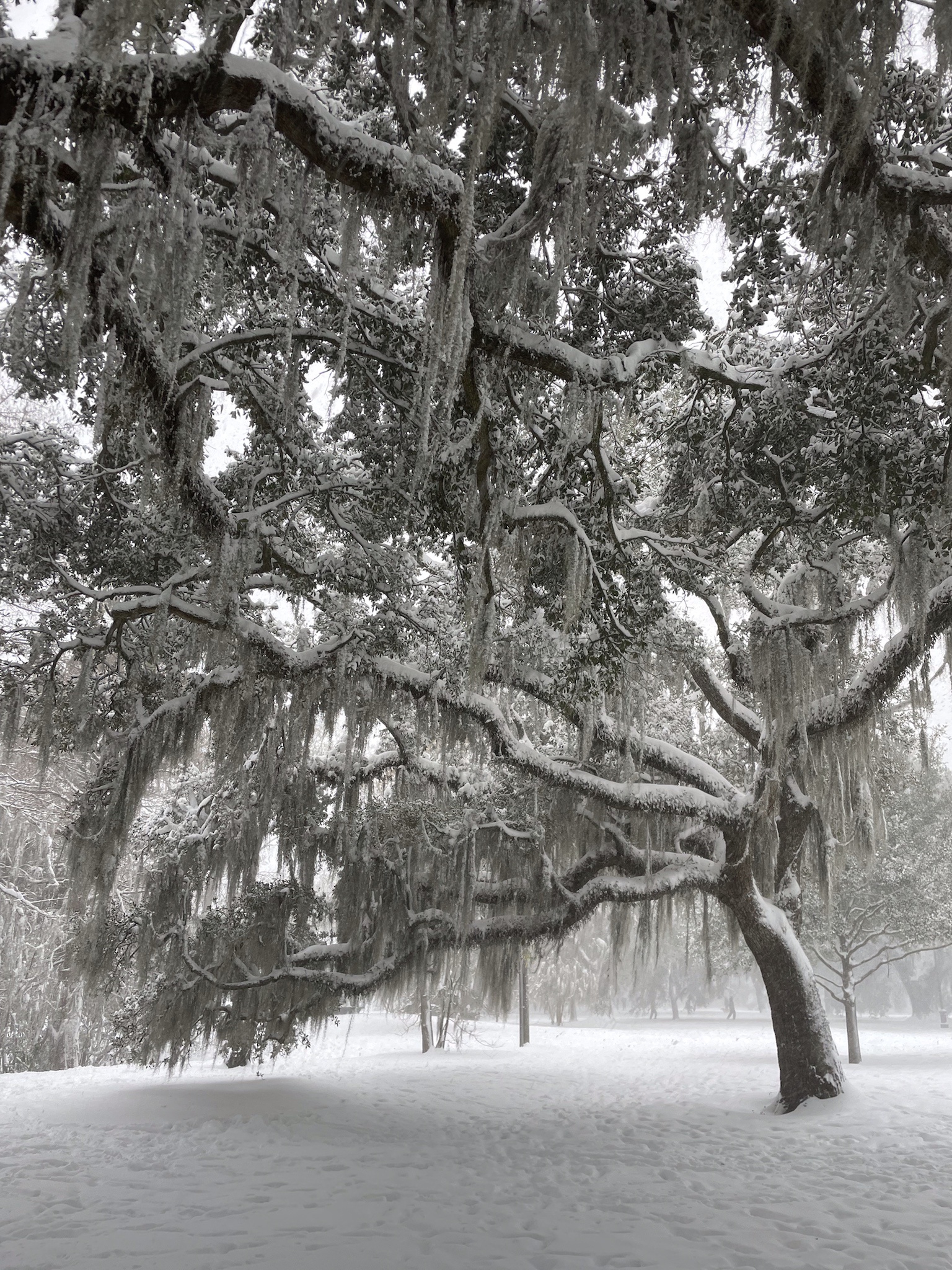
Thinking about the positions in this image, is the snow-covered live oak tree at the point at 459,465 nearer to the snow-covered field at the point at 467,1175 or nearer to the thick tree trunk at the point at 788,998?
the thick tree trunk at the point at 788,998

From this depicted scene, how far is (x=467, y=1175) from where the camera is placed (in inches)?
209

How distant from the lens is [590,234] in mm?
3092

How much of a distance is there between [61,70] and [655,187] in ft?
9.93

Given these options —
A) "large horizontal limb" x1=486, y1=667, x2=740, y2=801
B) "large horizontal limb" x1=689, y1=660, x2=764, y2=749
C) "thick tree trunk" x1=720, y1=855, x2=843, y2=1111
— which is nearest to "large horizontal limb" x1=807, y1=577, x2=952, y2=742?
"large horizontal limb" x1=689, y1=660, x2=764, y2=749

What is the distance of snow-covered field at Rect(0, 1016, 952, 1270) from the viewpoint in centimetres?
372

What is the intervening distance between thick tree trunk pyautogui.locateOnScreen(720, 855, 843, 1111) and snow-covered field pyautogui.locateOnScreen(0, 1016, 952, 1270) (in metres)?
0.23

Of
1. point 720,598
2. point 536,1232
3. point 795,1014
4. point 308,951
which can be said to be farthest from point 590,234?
point 308,951

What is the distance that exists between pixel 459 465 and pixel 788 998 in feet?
18.8

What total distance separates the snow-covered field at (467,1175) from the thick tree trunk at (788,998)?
0.23 meters

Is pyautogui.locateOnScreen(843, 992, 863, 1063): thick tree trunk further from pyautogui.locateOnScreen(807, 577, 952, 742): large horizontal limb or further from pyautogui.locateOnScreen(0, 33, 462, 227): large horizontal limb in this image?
pyautogui.locateOnScreen(0, 33, 462, 227): large horizontal limb

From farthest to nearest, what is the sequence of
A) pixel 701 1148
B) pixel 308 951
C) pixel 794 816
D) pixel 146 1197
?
1. pixel 308 951
2. pixel 794 816
3. pixel 701 1148
4. pixel 146 1197

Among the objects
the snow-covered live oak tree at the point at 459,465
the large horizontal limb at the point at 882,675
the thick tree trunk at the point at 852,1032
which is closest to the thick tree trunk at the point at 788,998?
the snow-covered live oak tree at the point at 459,465

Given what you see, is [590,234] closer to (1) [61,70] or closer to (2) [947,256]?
A: (2) [947,256]

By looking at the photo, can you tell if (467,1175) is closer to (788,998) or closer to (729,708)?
(788,998)
